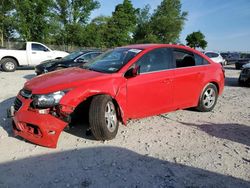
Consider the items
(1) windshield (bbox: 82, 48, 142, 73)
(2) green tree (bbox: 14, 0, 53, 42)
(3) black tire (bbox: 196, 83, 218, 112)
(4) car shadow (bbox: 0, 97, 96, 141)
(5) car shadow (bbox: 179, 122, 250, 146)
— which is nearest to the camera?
(4) car shadow (bbox: 0, 97, 96, 141)

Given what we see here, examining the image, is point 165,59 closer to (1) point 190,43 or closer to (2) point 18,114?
(2) point 18,114

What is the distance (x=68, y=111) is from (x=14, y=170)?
3.61ft

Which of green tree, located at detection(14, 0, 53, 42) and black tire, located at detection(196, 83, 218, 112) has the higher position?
green tree, located at detection(14, 0, 53, 42)

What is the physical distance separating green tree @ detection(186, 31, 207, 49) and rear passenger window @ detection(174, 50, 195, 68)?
5531 cm

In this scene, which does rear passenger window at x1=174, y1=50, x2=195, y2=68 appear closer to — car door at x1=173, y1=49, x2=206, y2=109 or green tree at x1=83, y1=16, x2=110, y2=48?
car door at x1=173, y1=49, x2=206, y2=109

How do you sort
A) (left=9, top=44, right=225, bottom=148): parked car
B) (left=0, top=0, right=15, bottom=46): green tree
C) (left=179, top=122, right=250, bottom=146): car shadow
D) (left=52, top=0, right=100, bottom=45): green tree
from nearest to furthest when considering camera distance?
1. (left=9, top=44, right=225, bottom=148): parked car
2. (left=179, top=122, right=250, bottom=146): car shadow
3. (left=0, top=0, right=15, bottom=46): green tree
4. (left=52, top=0, right=100, bottom=45): green tree

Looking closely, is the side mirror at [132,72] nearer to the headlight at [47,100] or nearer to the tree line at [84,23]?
the headlight at [47,100]

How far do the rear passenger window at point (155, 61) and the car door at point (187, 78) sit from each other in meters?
0.21

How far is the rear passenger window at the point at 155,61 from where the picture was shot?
5.03 meters

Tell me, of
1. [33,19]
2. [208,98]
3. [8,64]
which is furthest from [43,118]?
[33,19]

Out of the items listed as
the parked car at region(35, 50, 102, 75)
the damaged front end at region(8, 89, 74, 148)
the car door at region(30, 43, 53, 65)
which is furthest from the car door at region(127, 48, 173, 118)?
the car door at region(30, 43, 53, 65)

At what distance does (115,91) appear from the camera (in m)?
4.53

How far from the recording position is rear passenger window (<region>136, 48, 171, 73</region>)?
503 cm

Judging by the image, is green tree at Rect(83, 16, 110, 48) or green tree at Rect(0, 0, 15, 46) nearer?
green tree at Rect(0, 0, 15, 46)
